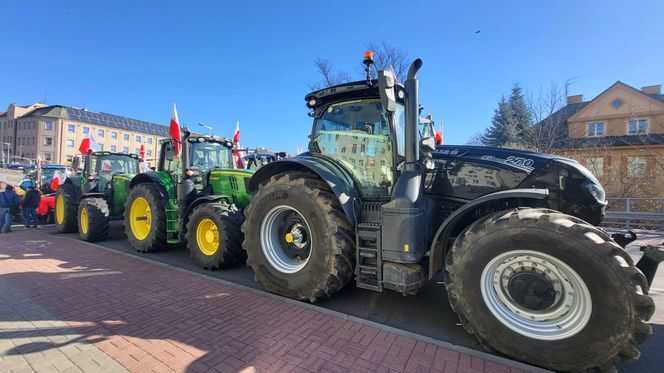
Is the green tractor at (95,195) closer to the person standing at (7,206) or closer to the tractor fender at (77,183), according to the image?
the tractor fender at (77,183)

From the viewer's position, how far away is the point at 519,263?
2969 mm

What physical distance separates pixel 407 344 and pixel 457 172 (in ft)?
6.26

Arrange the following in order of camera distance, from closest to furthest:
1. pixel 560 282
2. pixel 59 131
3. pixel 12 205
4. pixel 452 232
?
pixel 560 282 → pixel 452 232 → pixel 12 205 → pixel 59 131

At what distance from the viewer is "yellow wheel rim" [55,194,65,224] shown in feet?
33.3

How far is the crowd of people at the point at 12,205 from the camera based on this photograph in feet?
34.6

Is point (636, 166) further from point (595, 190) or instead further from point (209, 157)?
point (209, 157)

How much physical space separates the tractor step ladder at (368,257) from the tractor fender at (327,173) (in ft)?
0.73

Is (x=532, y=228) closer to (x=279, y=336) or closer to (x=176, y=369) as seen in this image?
(x=279, y=336)

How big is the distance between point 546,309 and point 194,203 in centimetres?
574

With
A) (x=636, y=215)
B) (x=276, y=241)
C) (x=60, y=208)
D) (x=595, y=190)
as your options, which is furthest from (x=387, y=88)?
(x=60, y=208)

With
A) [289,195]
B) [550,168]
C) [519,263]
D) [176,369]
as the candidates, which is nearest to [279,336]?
[176,369]

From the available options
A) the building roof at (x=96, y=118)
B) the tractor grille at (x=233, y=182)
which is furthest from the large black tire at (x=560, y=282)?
the building roof at (x=96, y=118)

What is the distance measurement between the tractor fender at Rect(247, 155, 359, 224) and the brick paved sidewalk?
132 cm

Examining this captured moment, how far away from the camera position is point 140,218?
24.7ft
